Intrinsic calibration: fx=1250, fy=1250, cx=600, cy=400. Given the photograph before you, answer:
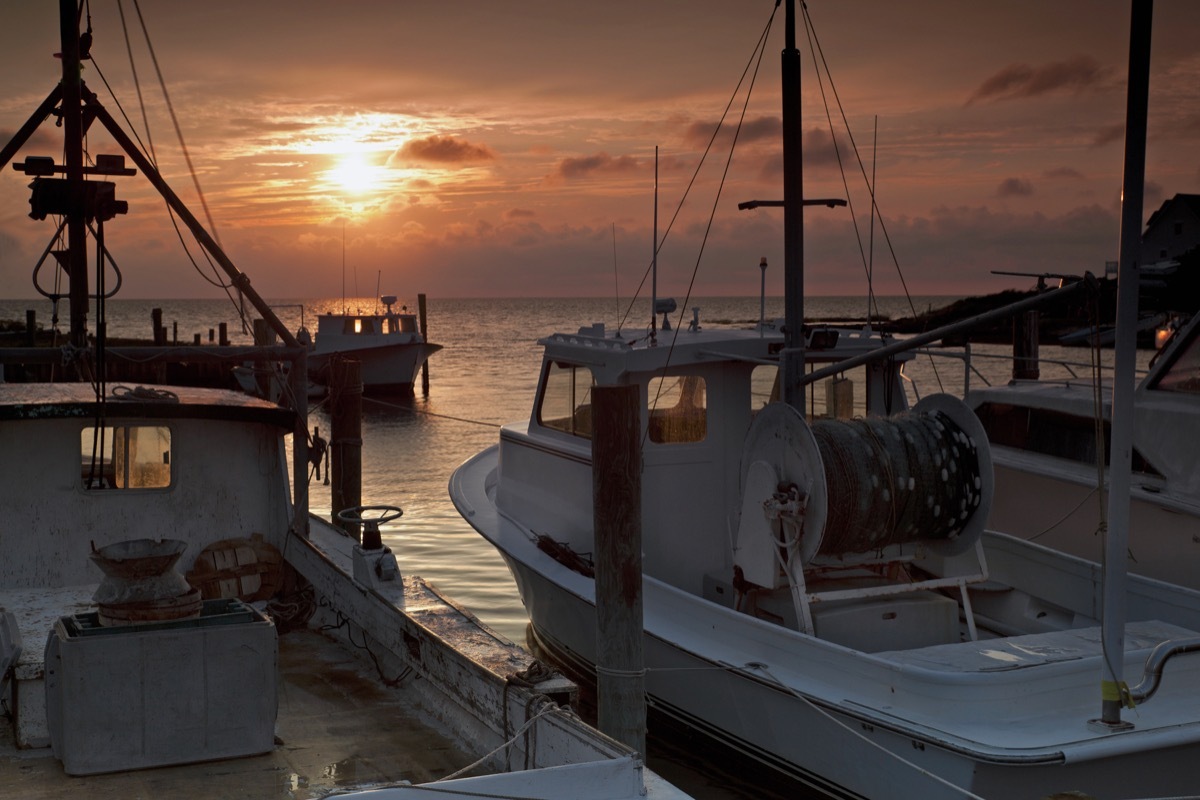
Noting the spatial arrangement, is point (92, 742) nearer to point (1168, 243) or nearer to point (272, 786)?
point (272, 786)

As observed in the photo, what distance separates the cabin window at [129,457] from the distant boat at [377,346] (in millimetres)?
35711

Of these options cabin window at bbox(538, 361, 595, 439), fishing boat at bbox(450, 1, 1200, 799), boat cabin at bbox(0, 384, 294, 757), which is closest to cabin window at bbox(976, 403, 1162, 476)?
fishing boat at bbox(450, 1, 1200, 799)

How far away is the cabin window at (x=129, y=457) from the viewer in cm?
943

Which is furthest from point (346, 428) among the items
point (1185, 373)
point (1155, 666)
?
point (1155, 666)

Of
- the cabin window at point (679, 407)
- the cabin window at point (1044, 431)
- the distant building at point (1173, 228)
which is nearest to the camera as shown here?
the cabin window at point (679, 407)

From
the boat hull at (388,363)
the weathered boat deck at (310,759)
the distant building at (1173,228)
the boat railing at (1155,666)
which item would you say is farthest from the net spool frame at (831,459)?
the distant building at (1173,228)

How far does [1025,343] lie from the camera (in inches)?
754

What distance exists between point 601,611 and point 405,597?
1362mm

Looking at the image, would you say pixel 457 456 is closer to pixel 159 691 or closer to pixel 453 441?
pixel 453 441

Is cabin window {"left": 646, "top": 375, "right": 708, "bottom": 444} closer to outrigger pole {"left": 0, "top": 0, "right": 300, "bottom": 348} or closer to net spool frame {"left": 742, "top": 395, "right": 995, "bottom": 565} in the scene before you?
net spool frame {"left": 742, "top": 395, "right": 995, "bottom": 565}

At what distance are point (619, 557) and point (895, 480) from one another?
2.31 m

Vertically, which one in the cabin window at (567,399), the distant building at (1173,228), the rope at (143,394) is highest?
the distant building at (1173,228)

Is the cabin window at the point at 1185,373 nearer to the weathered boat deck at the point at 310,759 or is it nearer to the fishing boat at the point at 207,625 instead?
the fishing boat at the point at 207,625

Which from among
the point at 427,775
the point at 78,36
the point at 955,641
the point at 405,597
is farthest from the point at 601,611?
the point at 78,36
